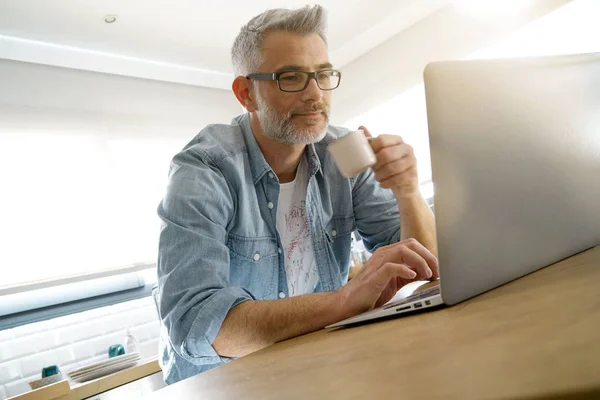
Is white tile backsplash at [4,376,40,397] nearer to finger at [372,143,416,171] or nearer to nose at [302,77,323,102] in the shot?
nose at [302,77,323,102]

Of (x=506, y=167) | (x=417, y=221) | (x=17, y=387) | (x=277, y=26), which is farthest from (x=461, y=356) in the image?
(x=17, y=387)

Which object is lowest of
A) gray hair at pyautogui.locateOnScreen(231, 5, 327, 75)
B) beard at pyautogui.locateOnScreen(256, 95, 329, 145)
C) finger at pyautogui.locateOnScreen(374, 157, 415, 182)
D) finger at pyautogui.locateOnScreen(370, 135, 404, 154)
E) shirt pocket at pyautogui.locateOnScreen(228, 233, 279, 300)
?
shirt pocket at pyautogui.locateOnScreen(228, 233, 279, 300)

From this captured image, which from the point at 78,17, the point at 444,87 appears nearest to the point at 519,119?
the point at 444,87

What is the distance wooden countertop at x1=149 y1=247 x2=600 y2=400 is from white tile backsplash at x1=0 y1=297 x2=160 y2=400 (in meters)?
2.88

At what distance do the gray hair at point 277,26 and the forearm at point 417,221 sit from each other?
2.06 feet

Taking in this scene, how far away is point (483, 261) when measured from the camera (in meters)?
0.65

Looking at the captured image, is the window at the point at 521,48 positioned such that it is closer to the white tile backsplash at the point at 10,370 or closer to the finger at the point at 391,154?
the finger at the point at 391,154

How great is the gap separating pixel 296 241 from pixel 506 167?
3.06 feet

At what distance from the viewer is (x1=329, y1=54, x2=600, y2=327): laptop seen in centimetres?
62

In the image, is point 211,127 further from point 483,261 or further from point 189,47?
point 189,47

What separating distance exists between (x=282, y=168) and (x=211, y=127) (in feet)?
0.79

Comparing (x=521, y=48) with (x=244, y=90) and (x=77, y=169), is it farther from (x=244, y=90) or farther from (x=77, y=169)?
(x=77, y=169)

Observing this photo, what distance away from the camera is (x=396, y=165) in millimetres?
1354

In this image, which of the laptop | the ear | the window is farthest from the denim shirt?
the window
